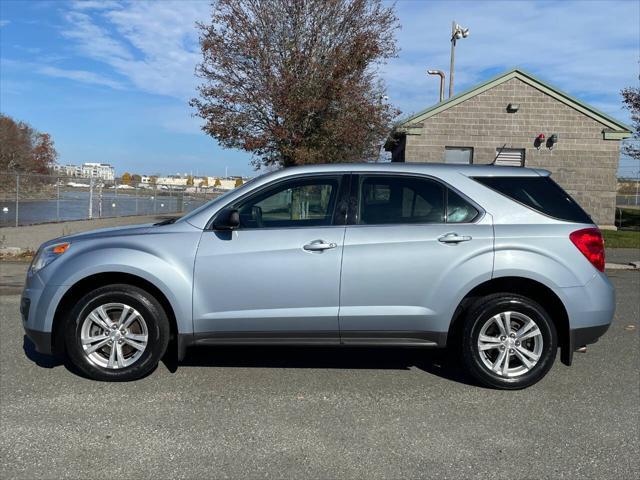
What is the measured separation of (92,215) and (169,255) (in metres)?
20.5

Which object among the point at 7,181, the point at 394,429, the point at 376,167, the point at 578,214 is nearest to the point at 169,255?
the point at 376,167

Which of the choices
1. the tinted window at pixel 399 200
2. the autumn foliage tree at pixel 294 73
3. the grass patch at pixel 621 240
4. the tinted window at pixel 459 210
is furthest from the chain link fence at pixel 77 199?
the tinted window at pixel 459 210

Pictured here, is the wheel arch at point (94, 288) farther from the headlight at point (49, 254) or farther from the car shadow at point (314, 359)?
the car shadow at point (314, 359)

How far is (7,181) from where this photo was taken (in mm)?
26781

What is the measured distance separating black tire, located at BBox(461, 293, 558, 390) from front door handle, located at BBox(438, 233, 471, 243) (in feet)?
1.65

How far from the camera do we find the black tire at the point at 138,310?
14.2 feet

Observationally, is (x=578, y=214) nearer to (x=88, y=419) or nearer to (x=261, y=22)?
(x=88, y=419)

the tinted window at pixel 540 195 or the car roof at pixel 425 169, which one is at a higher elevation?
the car roof at pixel 425 169

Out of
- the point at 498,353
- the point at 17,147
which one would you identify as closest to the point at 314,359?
the point at 498,353

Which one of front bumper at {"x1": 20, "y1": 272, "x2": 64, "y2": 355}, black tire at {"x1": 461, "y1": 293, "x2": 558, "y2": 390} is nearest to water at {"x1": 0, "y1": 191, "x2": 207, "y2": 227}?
front bumper at {"x1": 20, "y1": 272, "x2": 64, "y2": 355}

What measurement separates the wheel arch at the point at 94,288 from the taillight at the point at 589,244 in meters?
3.21

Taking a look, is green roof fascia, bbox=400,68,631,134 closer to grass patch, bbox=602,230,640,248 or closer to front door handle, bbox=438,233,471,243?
grass patch, bbox=602,230,640,248

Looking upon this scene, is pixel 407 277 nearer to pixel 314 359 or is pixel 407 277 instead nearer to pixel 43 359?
pixel 314 359

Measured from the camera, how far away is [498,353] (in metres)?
4.39
